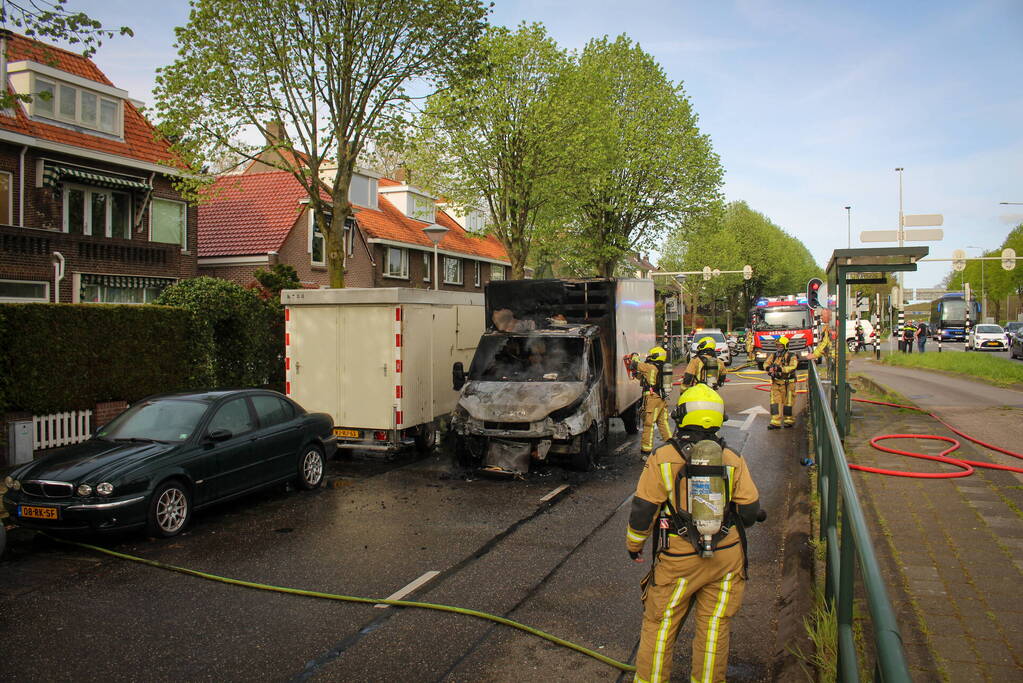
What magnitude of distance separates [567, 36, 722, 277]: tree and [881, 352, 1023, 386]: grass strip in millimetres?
10044

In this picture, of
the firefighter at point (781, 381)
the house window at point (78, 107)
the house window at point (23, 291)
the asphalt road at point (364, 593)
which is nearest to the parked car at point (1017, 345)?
the firefighter at point (781, 381)

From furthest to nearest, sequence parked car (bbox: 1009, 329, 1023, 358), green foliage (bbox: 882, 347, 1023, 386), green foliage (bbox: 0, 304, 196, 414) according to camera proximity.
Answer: parked car (bbox: 1009, 329, 1023, 358)
green foliage (bbox: 882, 347, 1023, 386)
green foliage (bbox: 0, 304, 196, 414)

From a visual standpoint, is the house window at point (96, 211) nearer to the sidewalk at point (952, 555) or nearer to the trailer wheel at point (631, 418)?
the trailer wheel at point (631, 418)

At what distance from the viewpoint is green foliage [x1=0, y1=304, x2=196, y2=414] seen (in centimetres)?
1117

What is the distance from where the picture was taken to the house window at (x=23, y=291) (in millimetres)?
17594

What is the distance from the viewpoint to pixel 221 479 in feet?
26.3

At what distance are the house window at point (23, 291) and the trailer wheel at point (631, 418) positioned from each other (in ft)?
45.2

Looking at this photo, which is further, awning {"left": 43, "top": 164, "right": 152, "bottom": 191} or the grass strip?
the grass strip

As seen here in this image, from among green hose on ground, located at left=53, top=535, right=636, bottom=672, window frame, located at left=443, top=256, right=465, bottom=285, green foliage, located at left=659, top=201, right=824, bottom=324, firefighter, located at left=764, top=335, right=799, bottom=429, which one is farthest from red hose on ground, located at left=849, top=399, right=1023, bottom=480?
green foliage, located at left=659, top=201, right=824, bottom=324

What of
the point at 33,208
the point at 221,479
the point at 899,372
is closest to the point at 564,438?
the point at 221,479

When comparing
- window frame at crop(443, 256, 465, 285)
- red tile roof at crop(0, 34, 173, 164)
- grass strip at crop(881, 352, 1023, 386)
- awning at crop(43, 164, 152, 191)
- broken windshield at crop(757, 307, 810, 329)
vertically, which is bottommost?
grass strip at crop(881, 352, 1023, 386)

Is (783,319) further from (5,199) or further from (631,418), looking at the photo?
(5,199)

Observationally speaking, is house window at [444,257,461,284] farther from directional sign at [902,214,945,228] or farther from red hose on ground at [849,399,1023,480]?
red hose on ground at [849,399,1023,480]

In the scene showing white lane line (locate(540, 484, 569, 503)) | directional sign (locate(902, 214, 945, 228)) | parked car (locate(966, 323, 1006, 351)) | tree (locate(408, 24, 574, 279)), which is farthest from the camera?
parked car (locate(966, 323, 1006, 351))
